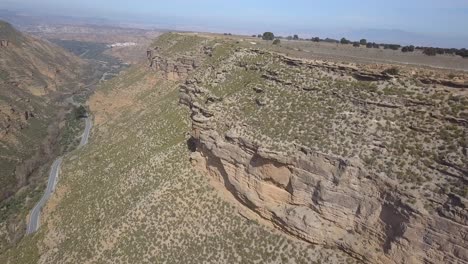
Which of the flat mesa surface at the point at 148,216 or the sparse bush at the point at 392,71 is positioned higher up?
the sparse bush at the point at 392,71

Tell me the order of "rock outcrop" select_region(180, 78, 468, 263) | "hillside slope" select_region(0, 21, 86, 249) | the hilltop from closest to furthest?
"rock outcrop" select_region(180, 78, 468, 263)
the hilltop
"hillside slope" select_region(0, 21, 86, 249)

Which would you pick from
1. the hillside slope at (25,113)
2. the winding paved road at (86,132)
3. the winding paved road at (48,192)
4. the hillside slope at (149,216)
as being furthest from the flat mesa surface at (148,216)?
the winding paved road at (86,132)

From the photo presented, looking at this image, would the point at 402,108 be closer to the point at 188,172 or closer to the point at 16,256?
the point at 188,172

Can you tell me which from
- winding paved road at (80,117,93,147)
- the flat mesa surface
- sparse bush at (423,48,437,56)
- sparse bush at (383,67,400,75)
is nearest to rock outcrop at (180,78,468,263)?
the flat mesa surface

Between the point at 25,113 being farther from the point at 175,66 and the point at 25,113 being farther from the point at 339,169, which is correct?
the point at 339,169

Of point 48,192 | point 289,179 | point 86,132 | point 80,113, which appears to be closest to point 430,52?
point 289,179

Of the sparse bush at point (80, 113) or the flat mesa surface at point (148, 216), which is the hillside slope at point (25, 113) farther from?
the flat mesa surface at point (148, 216)

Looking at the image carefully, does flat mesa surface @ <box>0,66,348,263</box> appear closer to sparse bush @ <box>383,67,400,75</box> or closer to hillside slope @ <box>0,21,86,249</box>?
hillside slope @ <box>0,21,86,249</box>
